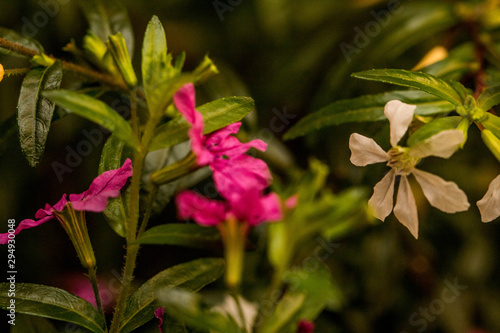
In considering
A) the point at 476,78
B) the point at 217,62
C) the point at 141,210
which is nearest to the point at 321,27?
the point at 217,62

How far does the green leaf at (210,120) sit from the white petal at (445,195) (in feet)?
0.77

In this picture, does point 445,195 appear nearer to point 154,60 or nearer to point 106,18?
point 154,60

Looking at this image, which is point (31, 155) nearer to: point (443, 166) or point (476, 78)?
Result: point (476, 78)

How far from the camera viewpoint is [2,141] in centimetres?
68

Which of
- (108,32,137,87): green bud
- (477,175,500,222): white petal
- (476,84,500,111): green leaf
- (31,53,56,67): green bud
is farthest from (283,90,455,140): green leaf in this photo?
(31,53,56,67): green bud

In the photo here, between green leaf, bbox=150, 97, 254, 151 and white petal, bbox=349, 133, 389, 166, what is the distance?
0.42 feet

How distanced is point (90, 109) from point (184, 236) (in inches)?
6.4

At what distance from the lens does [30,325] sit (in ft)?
1.97

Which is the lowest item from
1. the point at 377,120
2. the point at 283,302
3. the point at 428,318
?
the point at 428,318

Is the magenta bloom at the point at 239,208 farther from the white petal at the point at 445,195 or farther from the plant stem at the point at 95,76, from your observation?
the plant stem at the point at 95,76

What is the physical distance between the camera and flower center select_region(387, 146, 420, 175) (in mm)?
585

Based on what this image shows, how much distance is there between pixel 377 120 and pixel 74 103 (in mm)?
407

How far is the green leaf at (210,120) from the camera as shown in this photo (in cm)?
53

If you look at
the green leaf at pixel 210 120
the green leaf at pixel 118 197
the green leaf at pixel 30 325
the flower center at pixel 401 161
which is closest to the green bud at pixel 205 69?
the green leaf at pixel 210 120
